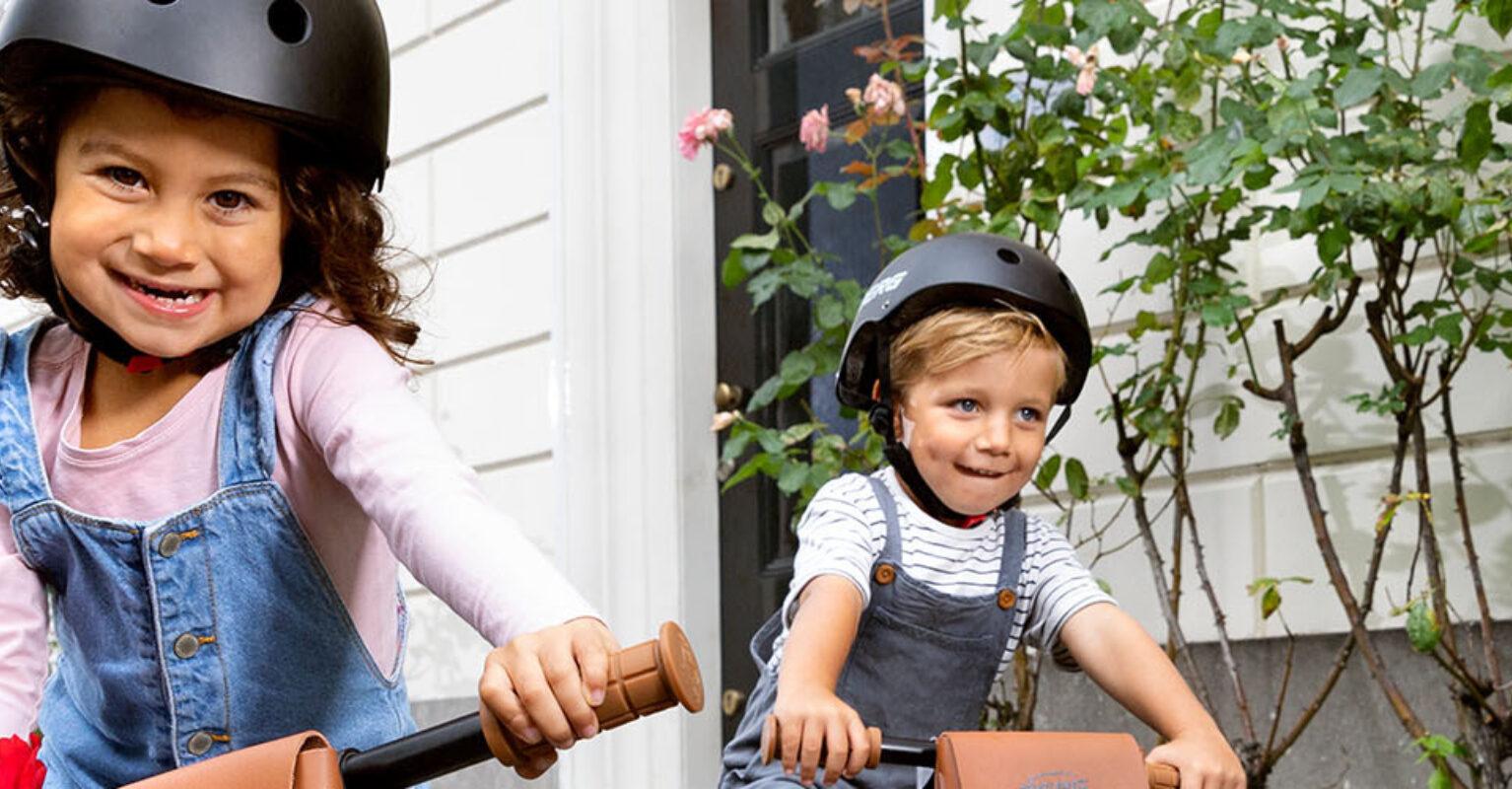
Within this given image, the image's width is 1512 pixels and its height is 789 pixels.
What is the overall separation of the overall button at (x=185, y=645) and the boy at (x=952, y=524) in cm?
89

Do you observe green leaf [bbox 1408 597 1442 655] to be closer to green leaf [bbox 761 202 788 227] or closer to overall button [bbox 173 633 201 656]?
green leaf [bbox 761 202 788 227]

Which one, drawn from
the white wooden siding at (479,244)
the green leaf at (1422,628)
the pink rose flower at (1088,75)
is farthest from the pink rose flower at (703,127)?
the green leaf at (1422,628)

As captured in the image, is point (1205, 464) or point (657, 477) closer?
point (1205, 464)

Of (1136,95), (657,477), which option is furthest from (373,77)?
(657,477)

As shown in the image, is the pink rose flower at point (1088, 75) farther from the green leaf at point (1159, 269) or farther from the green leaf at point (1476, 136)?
the green leaf at point (1476, 136)

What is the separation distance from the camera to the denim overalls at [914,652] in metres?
2.82

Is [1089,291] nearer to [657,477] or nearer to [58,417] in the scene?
[657,477]

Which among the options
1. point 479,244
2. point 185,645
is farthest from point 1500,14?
point 479,244

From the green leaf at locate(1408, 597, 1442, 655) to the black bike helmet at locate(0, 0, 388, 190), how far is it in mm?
1928

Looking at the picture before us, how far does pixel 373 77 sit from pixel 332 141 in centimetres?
9

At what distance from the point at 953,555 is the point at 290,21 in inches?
51.7

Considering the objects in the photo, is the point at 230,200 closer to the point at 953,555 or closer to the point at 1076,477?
the point at 953,555

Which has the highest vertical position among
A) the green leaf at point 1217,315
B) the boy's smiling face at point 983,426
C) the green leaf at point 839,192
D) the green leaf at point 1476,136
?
the green leaf at point 839,192

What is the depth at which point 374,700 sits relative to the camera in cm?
215
